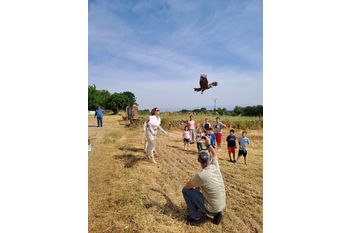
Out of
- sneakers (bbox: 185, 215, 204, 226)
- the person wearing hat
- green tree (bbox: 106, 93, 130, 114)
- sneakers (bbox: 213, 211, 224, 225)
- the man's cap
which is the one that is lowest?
sneakers (bbox: 185, 215, 204, 226)

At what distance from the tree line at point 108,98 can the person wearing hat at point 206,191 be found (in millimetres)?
1698

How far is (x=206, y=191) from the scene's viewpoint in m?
3.04

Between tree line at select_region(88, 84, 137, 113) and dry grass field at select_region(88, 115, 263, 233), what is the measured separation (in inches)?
35.3

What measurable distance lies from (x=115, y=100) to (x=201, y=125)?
2.01 m

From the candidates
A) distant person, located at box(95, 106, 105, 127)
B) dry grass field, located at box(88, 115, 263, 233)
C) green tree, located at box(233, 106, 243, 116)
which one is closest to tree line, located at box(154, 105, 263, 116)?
green tree, located at box(233, 106, 243, 116)

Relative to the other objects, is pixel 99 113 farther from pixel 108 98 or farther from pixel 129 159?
pixel 129 159

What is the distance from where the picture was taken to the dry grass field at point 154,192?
329 centimetres

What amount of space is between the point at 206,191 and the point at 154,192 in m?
0.96

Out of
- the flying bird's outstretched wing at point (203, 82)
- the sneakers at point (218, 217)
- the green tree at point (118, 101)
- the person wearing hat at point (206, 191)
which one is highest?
the flying bird's outstretched wing at point (203, 82)

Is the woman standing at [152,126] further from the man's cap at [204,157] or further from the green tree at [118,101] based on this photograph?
the man's cap at [204,157]

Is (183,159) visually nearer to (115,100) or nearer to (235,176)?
(235,176)

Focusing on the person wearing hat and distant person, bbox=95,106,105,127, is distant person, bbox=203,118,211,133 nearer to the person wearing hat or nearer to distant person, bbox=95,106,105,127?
distant person, bbox=95,106,105,127

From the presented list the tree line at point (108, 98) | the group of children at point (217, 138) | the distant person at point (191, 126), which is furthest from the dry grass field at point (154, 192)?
the tree line at point (108, 98)

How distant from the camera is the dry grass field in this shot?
329 centimetres
